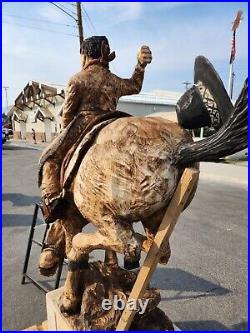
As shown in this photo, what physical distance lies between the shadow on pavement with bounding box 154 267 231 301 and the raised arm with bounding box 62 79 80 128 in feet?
6.17

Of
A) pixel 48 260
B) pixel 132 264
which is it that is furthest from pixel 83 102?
pixel 48 260

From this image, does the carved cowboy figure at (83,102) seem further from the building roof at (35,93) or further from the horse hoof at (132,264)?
the building roof at (35,93)

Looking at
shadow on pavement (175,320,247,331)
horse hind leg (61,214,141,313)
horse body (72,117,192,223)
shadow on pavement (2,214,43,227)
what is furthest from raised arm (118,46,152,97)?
shadow on pavement (2,214,43,227)

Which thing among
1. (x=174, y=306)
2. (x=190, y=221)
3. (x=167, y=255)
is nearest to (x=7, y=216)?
(x=190, y=221)

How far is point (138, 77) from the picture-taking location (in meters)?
1.78

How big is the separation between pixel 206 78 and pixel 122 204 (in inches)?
23.9

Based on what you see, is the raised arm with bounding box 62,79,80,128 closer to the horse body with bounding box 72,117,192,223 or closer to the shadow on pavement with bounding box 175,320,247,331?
the horse body with bounding box 72,117,192,223

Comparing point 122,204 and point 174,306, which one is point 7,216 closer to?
point 174,306

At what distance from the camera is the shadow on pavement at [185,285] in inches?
108

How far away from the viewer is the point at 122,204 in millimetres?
1296

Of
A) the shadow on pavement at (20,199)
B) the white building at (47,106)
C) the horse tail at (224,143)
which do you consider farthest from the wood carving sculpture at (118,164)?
the white building at (47,106)

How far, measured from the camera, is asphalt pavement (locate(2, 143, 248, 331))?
2461 millimetres

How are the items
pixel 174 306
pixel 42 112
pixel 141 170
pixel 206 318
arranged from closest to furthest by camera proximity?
pixel 141 170 → pixel 206 318 → pixel 174 306 → pixel 42 112

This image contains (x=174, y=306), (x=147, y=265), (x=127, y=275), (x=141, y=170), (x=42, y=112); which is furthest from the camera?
(x=42, y=112)
